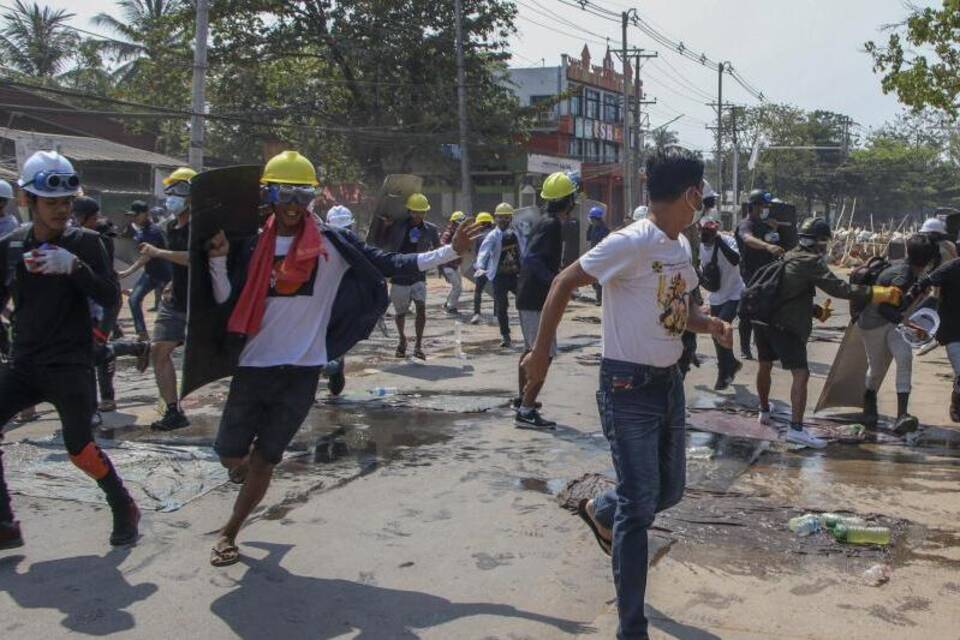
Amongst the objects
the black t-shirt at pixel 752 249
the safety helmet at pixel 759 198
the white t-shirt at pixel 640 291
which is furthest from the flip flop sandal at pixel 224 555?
the safety helmet at pixel 759 198

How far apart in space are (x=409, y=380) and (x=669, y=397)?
6212mm

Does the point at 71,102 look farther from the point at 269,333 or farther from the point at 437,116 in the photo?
the point at 269,333

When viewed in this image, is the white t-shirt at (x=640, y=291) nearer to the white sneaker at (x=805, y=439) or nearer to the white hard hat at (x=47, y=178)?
the white hard hat at (x=47, y=178)

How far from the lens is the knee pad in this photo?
4.58m

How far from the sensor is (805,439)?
23.3 ft

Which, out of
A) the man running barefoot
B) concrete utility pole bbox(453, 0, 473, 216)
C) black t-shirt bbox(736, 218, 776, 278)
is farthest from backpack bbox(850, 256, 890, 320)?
concrete utility pole bbox(453, 0, 473, 216)

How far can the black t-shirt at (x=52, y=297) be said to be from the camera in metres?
4.50

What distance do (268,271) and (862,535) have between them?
3083 mm

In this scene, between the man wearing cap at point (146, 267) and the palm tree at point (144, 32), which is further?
the palm tree at point (144, 32)

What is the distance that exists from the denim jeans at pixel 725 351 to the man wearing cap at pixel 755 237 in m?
0.47

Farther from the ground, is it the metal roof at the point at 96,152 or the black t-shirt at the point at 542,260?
the metal roof at the point at 96,152

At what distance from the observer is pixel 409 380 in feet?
31.9

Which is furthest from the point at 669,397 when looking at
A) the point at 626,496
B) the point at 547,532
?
the point at 547,532

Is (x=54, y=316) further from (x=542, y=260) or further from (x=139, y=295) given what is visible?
(x=139, y=295)
